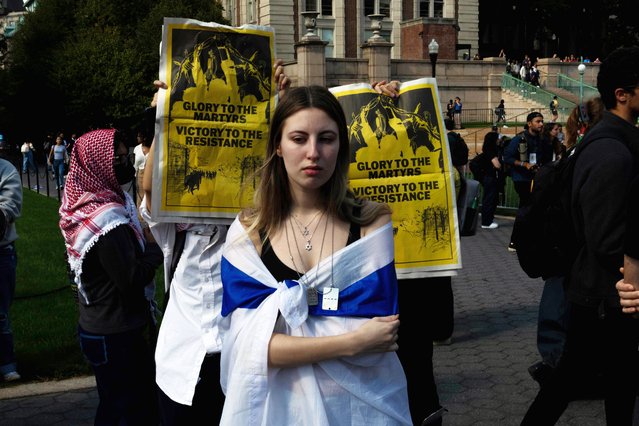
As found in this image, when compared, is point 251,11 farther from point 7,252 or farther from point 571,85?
point 7,252

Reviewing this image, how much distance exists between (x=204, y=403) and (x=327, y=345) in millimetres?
1148

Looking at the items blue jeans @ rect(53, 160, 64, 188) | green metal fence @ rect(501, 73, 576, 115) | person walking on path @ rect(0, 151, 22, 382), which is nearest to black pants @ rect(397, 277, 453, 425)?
person walking on path @ rect(0, 151, 22, 382)

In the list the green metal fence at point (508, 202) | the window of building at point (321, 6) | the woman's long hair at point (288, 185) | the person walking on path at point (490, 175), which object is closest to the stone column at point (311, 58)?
the window of building at point (321, 6)

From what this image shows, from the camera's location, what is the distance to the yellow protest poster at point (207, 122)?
3.52 meters

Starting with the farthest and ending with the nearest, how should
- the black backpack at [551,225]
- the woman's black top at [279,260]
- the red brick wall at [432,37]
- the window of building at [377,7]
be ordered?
the window of building at [377,7]
the red brick wall at [432,37]
the black backpack at [551,225]
the woman's black top at [279,260]

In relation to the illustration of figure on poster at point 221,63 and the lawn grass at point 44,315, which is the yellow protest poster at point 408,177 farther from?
the lawn grass at point 44,315

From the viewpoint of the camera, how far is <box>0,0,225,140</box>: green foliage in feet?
153

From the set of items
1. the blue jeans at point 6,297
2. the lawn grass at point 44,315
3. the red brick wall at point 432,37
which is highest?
the red brick wall at point 432,37

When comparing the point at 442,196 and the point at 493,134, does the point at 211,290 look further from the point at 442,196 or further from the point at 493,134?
the point at 493,134

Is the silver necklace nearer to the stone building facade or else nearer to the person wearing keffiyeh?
the person wearing keffiyeh

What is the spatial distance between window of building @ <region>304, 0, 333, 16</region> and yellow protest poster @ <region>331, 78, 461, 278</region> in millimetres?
53556

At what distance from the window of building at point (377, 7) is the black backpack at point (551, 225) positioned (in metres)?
56.8

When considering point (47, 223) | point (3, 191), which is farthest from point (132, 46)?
point (3, 191)

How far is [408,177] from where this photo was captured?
3.94 m
